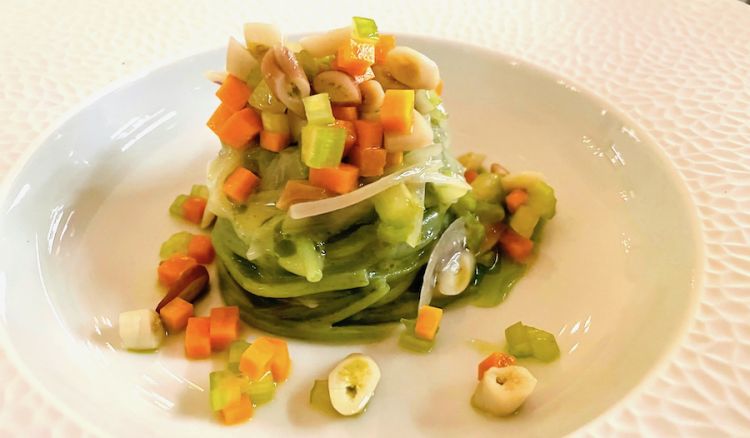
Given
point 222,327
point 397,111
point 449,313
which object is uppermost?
point 397,111

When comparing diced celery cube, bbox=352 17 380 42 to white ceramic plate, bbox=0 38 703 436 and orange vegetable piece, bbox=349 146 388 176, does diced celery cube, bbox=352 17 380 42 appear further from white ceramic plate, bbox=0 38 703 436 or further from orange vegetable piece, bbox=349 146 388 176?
white ceramic plate, bbox=0 38 703 436

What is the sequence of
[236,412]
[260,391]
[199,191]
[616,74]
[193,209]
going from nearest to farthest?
[236,412] → [260,391] → [193,209] → [199,191] → [616,74]

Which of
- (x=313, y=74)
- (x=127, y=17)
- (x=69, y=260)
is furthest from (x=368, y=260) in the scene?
(x=127, y=17)

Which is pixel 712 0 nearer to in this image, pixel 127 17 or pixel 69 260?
pixel 127 17

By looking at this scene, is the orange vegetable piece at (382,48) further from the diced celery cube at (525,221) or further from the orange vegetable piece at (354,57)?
the diced celery cube at (525,221)

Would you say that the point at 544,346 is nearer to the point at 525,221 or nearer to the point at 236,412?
the point at 525,221

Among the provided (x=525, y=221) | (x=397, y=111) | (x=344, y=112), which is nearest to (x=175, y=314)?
(x=344, y=112)
